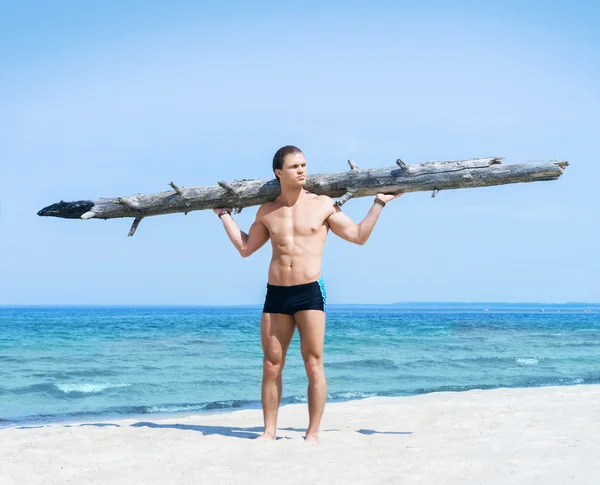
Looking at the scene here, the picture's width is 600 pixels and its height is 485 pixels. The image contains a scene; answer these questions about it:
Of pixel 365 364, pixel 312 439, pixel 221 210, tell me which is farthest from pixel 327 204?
pixel 365 364

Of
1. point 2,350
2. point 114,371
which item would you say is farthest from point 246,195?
point 2,350

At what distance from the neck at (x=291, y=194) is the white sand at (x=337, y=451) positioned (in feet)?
7.15

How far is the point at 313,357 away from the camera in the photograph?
19.3 feet

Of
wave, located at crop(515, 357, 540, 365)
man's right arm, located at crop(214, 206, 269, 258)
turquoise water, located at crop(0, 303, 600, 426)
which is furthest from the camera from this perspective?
wave, located at crop(515, 357, 540, 365)

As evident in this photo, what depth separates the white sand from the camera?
4.70 m

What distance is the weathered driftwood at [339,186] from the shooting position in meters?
6.16

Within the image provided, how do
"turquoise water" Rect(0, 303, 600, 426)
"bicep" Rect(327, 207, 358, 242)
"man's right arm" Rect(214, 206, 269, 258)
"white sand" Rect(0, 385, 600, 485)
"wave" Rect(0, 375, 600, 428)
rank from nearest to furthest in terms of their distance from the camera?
"white sand" Rect(0, 385, 600, 485) → "bicep" Rect(327, 207, 358, 242) → "man's right arm" Rect(214, 206, 269, 258) → "wave" Rect(0, 375, 600, 428) → "turquoise water" Rect(0, 303, 600, 426)

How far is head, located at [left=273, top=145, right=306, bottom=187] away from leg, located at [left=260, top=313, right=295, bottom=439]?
1230 mm

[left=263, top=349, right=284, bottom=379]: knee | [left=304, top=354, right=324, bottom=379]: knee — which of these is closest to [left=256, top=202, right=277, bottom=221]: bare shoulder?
[left=263, top=349, right=284, bottom=379]: knee

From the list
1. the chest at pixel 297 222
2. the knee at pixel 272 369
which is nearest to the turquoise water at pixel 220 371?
the knee at pixel 272 369

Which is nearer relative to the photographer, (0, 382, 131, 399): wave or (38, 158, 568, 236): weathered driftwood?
(38, 158, 568, 236): weathered driftwood

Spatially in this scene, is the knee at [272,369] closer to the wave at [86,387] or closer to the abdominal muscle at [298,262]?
the abdominal muscle at [298,262]

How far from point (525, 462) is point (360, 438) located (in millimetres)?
1792

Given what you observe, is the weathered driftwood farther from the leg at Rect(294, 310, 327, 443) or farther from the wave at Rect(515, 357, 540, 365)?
the wave at Rect(515, 357, 540, 365)
